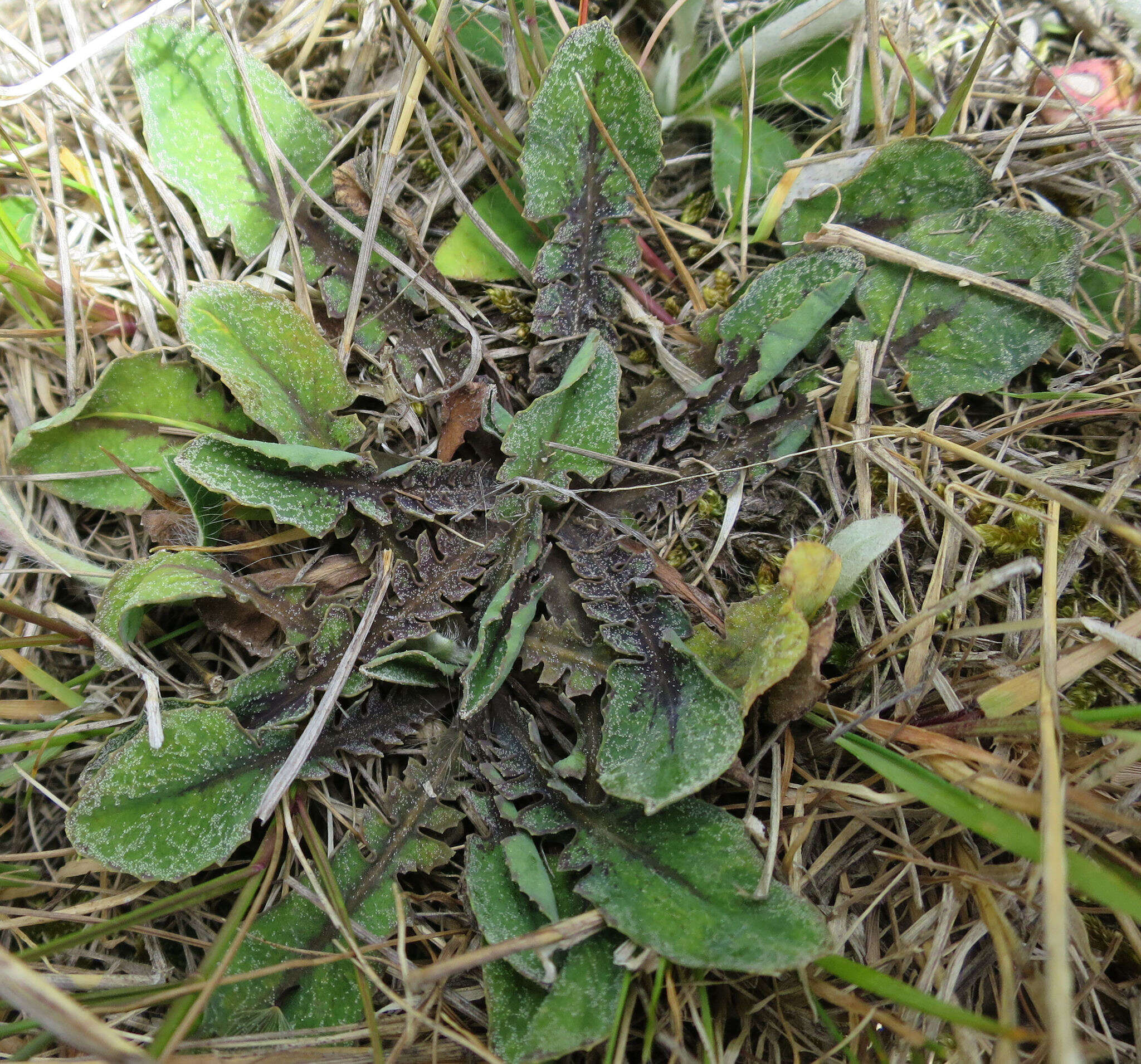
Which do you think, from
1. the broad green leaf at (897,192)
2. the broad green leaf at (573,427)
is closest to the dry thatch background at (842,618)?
the broad green leaf at (897,192)

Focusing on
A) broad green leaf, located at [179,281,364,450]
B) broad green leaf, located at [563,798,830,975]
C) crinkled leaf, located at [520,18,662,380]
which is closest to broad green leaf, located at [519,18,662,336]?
crinkled leaf, located at [520,18,662,380]

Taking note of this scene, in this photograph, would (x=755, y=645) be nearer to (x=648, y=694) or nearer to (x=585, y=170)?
(x=648, y=694)

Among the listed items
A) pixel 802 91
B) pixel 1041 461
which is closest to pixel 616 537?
pixel 1041 461

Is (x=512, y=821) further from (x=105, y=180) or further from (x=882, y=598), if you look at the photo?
(x=105, y=180)

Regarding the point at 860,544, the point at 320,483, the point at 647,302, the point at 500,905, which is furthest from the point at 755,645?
the point at 320,483

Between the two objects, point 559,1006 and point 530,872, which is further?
point 530,872

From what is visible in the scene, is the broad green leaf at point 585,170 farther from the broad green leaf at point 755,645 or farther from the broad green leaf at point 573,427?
the broad green leaf at point 755,645

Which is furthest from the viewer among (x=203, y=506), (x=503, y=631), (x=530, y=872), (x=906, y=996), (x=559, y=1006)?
(x=203, y=506)

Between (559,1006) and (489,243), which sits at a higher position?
(489,243)
